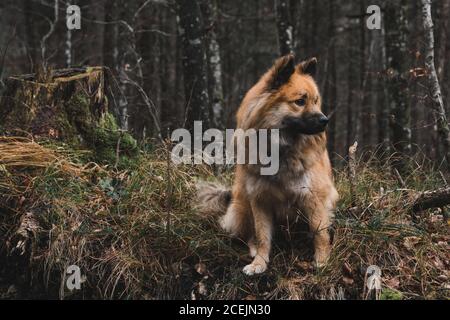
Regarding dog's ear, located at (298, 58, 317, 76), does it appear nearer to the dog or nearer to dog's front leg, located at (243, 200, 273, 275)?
the dog

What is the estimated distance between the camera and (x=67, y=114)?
222 inches

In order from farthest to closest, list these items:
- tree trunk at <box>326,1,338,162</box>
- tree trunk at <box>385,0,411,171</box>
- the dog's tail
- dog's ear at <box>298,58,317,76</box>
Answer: tree trunk at <box>326,1,338,162</box>
tree trunk at <box>385,0,411,171</box>
the dog's tail
dog's ear at <box>298,58,317,76</box>

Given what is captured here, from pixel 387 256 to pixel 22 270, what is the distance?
3.11 m

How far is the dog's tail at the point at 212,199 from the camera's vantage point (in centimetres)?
496

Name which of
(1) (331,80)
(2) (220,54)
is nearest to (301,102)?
(2) (220,54)

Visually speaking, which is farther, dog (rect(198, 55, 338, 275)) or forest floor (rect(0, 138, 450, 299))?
dog (rect(198, 55, 338, 275))

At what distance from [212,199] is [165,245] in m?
0.80

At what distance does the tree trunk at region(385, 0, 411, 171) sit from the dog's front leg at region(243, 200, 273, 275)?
3720 millimetres

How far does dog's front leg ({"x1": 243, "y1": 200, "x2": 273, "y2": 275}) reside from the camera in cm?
438

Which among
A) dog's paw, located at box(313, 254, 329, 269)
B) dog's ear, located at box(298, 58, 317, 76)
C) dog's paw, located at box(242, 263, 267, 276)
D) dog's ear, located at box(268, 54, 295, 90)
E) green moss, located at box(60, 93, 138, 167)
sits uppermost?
dog's ear, located at box(298, 58, 317, 76)

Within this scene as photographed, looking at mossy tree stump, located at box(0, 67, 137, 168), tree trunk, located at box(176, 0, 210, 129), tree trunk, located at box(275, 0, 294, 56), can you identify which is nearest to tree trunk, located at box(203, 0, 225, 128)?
tree trunk, located at box(275, 0, 294, 56)

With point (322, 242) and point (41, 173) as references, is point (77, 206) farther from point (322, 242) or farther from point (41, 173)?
point (322, 242)

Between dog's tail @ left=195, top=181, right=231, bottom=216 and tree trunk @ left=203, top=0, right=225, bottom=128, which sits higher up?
tree trunk @ left=203, top=0, right=225, bottom=128

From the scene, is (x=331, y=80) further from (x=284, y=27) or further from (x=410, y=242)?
(x=410, y=242)
